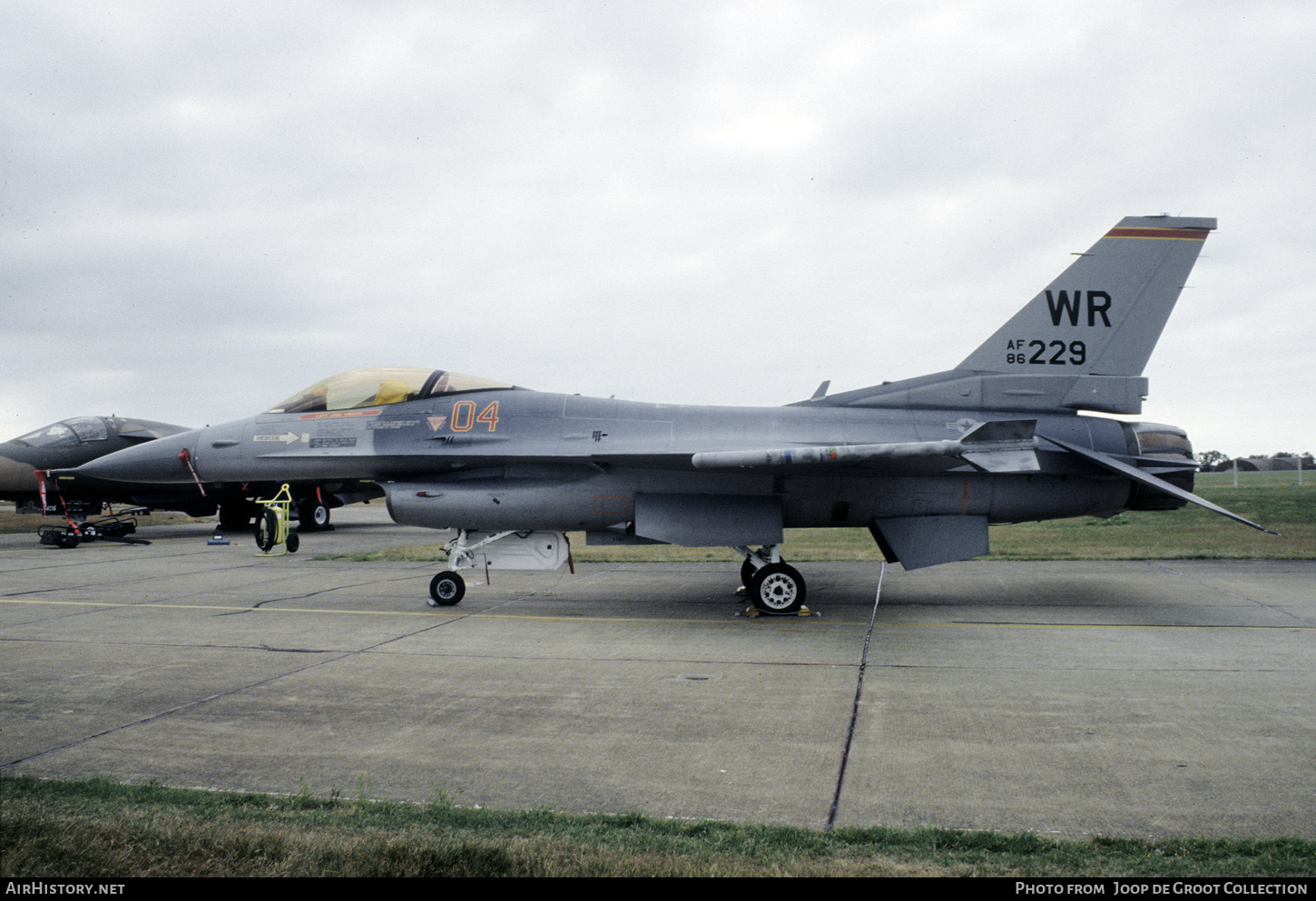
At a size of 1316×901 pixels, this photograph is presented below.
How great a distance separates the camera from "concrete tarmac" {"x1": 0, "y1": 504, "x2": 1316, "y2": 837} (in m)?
4.05

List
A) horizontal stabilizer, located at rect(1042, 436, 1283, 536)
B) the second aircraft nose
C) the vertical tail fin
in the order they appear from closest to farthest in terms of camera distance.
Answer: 1. horizontal stabilizer, located at rect(1042, 436, 1283, 536)
2. the vertical tail fin
3. the second aircraft nose

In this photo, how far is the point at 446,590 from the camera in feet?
33.1

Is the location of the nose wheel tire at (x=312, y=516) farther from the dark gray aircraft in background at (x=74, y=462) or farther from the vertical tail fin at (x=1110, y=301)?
the vertical tail fin at (x=1110, y=301)

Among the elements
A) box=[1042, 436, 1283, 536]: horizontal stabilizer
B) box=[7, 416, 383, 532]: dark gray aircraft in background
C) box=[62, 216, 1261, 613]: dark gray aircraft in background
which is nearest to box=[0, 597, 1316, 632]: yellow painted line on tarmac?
box=[62, 216, 1261, 613]: dark gray aircraft in background

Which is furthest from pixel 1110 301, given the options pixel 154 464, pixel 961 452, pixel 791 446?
pixel 154 464

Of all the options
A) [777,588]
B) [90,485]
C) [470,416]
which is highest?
[470,416]

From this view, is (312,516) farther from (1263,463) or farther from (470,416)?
(1263,463)

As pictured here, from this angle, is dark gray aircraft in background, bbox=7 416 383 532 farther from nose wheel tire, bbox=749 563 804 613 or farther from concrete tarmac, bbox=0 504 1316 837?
nose wheel tire, bbox=749 563 804 613

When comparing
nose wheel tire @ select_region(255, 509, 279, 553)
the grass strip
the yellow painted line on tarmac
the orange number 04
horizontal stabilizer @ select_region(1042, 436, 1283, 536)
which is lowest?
the yellow painted line on tarmac

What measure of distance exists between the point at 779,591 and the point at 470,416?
4231 mm

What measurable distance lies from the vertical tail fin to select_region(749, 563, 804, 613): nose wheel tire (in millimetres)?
3777

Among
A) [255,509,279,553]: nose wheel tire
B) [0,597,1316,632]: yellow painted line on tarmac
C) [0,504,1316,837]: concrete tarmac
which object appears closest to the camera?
[0,504,1316,837]: concrete tarmac
